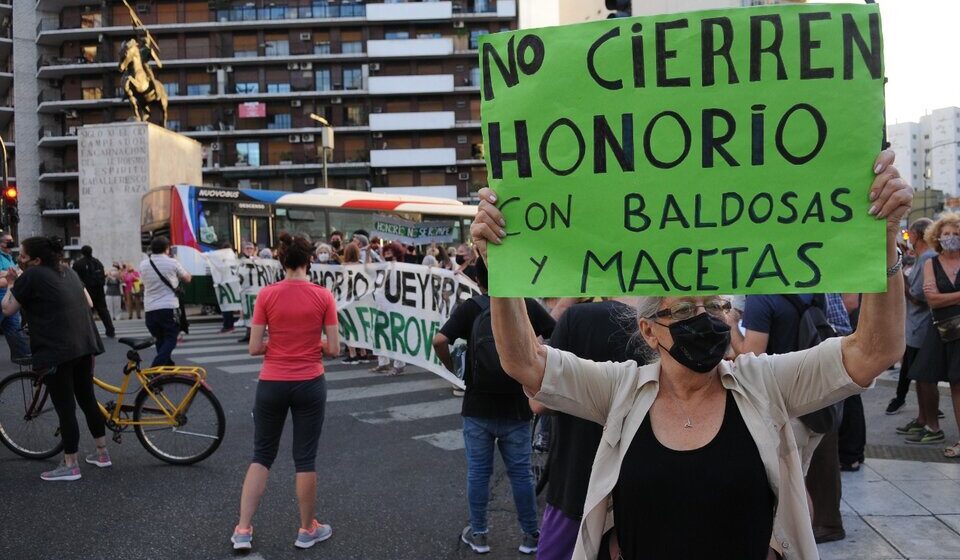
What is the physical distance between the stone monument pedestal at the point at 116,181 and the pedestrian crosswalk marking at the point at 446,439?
2330cm

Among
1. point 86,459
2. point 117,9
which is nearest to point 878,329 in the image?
point 86,459

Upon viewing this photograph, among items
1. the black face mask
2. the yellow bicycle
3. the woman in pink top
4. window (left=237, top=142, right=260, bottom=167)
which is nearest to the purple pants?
the black face mask

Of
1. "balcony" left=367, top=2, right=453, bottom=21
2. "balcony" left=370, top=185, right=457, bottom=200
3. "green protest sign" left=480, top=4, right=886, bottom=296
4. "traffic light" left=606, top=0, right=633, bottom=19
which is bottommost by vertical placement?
"green protest sign" left=480, top=4, right=886, bottom=296

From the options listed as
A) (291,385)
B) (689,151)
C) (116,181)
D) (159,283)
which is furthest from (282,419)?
(116,181)

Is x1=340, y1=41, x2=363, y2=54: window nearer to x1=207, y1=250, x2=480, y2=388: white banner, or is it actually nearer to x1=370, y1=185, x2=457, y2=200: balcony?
x1=370, y1=185, x2=457, y2=200: balcony

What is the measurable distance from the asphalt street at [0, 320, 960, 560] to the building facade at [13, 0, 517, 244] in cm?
5283

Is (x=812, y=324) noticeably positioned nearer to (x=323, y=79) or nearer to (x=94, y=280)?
(x=94, y=280)

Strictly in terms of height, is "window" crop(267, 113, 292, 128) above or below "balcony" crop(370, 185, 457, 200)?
above

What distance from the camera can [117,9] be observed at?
197 ft

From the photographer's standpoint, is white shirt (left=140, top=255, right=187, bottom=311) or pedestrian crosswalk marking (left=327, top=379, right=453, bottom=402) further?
white shirt (left=140, top=255, right=187, bottom=311)

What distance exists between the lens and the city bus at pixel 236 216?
21672 mm

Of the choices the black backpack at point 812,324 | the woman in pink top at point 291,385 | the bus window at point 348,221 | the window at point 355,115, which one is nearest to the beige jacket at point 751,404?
the black backpack at point 812,324

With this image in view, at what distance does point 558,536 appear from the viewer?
3.15 meters

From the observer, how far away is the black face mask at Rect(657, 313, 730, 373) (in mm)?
2152
